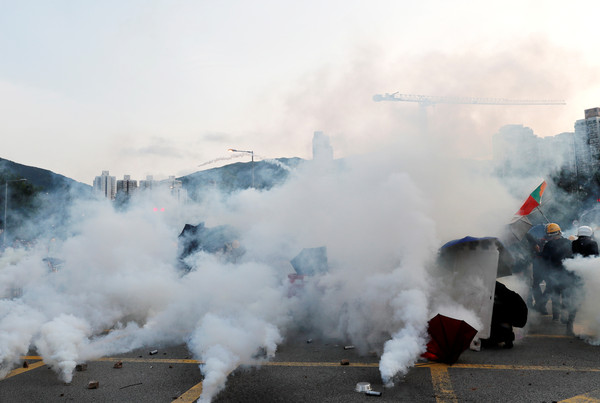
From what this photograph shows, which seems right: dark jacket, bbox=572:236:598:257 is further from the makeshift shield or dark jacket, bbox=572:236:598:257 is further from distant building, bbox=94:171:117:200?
distant building, bbox=94:171:117:200

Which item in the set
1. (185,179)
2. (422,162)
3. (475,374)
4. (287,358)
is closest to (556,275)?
(422,162)

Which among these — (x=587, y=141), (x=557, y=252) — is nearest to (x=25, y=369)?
(x=557, y=252)

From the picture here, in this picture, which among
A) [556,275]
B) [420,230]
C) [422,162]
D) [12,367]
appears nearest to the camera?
[12,367]

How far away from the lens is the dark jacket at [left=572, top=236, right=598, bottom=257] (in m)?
7.02

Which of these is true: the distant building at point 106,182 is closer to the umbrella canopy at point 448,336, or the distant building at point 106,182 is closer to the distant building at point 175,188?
the distant building at point 175,188

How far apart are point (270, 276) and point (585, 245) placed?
512cm

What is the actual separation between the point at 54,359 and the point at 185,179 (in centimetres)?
1023

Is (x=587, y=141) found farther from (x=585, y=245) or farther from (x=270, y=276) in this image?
(x=270, y=276)

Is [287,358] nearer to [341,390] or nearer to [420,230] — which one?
[341,390]

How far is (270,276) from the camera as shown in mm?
7848

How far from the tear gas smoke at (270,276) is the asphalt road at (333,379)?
0.84 ft

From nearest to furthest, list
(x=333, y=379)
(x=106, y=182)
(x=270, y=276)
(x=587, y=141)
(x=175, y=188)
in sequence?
(x=333, y=379) < (x=270, y=276) < (x=175, y=188) < (x=587, y=141) < (x=106, y=182)

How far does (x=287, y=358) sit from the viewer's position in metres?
6.00

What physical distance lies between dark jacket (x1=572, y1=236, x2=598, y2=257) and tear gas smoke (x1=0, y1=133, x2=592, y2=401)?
1433 millimetres
